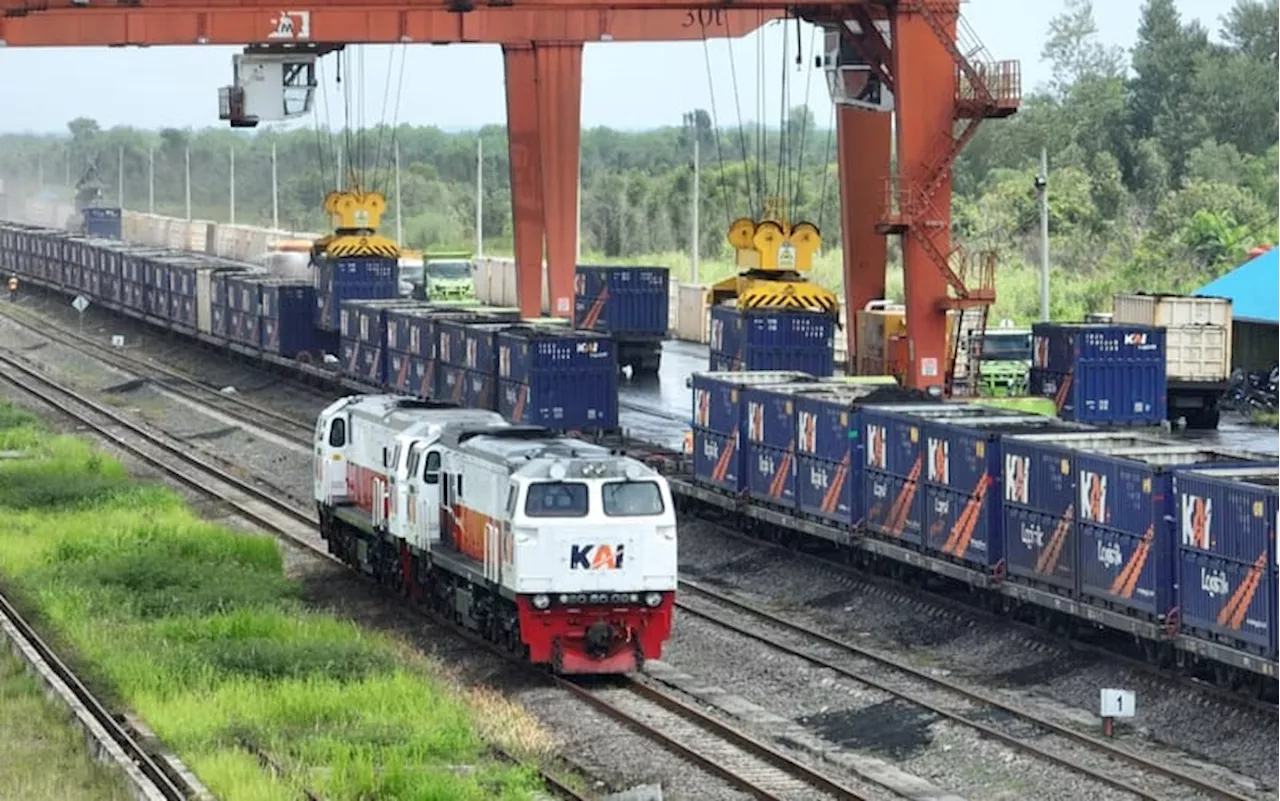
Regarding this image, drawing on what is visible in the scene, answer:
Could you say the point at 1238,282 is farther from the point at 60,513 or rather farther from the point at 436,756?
the point at 436,756

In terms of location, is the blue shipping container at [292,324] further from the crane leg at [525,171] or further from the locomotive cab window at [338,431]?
the locomotive cab window at [338,431]

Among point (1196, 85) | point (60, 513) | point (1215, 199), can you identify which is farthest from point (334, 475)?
point (1196, 85)

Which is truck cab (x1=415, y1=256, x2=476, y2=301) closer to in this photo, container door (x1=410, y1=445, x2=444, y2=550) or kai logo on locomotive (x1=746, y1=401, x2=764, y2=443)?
kai logo on locomotive (x1=746, y1=401, x2=764, y2=443)

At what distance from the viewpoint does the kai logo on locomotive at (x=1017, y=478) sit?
3022cm

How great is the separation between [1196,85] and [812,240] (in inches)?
3072

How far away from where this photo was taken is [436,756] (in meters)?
23.3

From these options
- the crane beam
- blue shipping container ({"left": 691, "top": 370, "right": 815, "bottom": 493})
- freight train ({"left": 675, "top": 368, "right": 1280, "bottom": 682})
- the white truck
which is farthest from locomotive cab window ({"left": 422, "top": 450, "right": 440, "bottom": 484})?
the white truck

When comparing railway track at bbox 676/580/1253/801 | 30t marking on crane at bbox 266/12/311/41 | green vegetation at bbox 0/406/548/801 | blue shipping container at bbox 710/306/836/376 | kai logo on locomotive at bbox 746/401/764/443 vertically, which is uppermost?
30t marking on crane at bbox 266/12/311/41

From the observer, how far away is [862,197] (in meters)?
55.8

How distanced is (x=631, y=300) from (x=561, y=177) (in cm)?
588

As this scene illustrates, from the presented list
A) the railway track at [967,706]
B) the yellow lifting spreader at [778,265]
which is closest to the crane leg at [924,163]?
the yellow lifting spreader at [778,265]

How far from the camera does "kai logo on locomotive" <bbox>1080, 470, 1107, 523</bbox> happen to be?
2809 centimetres

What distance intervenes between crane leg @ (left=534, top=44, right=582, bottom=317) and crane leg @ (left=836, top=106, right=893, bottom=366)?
36.5 ft

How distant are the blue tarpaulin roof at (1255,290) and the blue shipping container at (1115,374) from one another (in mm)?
10051
